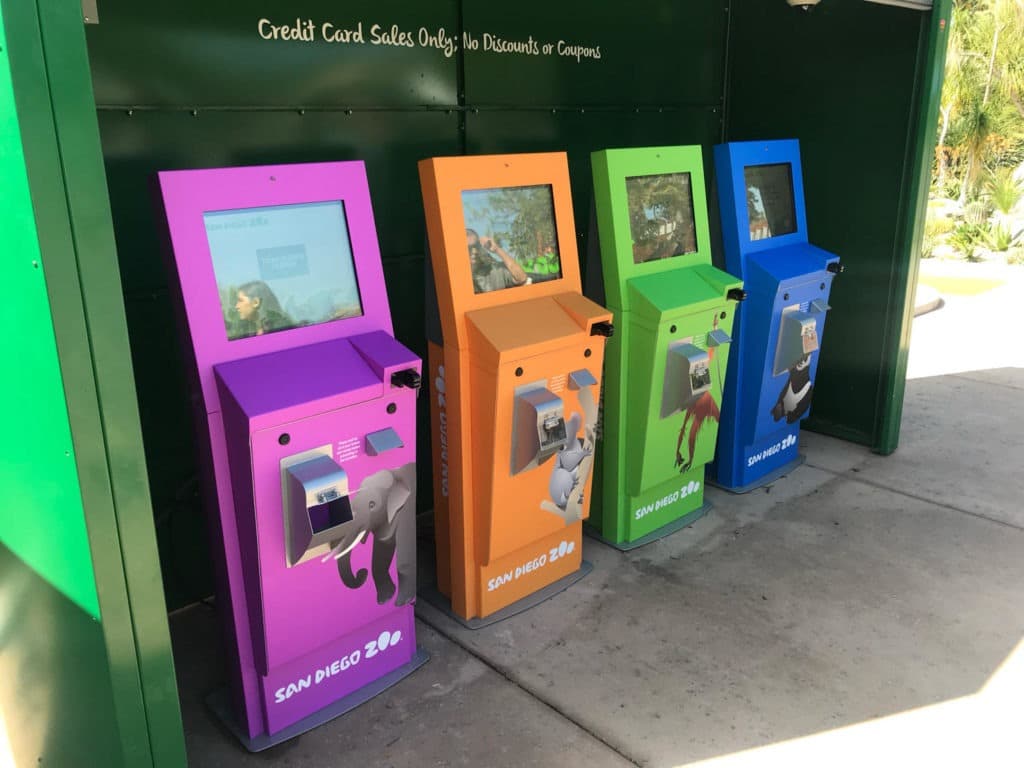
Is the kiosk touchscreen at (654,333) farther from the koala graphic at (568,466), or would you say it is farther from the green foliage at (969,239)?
the green foliage at (969,239)

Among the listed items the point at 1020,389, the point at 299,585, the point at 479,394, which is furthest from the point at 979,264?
the point at 299,585

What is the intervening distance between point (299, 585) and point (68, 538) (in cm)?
71

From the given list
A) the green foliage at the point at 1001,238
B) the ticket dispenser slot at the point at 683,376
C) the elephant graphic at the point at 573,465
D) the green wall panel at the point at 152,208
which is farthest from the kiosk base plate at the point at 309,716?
the green foliage at the point at 1001,238

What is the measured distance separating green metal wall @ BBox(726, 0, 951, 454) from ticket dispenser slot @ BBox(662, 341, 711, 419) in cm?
160

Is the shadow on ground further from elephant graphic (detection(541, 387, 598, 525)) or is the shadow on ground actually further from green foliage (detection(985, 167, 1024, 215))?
green foliage (detection(985, 167, 1024, 215))

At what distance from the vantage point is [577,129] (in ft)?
13.2

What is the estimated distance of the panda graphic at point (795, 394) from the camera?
4020 millimetres

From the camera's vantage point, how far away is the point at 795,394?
4090 mm

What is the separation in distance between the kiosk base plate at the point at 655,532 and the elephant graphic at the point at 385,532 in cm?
119

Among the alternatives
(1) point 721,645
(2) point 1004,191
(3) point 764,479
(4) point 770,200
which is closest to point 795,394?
(3) point 764,479

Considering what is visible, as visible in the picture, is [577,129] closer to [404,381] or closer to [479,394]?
[479,394]

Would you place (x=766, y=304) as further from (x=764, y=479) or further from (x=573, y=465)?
(x=573, y=465)

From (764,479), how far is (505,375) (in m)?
2.09

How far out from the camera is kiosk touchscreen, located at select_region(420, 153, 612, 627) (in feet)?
8.82
